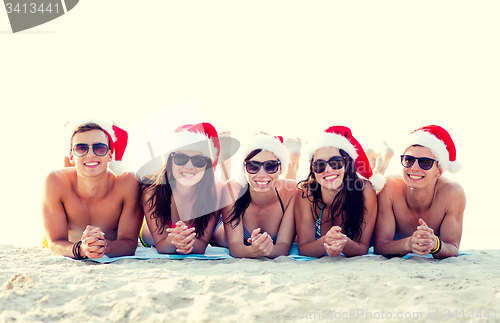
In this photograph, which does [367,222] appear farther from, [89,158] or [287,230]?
[89,158]

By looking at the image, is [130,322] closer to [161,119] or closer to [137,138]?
[161,119]

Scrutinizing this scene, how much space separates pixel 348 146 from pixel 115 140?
9.23ft

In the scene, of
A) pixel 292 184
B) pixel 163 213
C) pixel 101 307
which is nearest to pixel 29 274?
pixel 101 307

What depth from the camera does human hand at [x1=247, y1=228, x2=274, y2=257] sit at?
3.65 meters

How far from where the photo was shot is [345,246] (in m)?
3.94

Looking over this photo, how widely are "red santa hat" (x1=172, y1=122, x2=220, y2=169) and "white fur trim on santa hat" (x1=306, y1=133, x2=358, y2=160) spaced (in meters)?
1.18

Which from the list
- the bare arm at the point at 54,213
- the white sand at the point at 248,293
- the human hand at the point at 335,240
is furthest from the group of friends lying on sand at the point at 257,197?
the white sand at the point at 248,293

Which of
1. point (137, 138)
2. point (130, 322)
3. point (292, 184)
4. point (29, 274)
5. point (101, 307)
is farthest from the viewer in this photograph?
point (137, 138)

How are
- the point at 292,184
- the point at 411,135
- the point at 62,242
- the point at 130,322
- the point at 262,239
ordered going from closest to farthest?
the point at 130,322 → the point at 262,239 → the point at 62,242 → the point at 411,135 → the point at 292,184

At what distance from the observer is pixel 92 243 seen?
354cm

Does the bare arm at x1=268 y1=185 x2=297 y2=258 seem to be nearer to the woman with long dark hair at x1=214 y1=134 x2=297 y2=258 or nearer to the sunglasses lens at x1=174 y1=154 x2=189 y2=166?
the woman with long dark hair at x1=214 y1=134 x2=297 y2=258

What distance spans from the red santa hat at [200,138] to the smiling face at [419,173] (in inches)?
91.1

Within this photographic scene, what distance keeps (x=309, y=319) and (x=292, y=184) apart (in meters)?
2.60

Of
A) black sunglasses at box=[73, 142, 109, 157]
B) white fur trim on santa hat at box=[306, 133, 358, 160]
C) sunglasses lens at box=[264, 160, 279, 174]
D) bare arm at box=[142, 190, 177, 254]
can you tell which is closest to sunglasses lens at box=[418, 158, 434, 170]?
white fur trim on santa hat at box=[306, 133, 358, 160]
